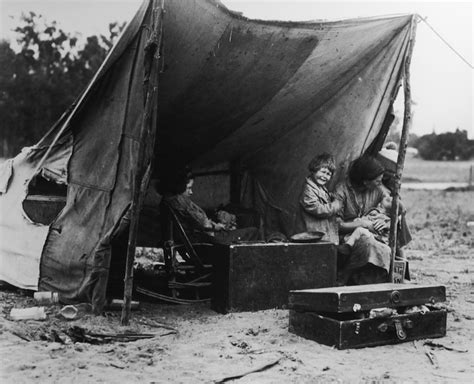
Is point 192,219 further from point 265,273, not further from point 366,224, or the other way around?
point 366,224

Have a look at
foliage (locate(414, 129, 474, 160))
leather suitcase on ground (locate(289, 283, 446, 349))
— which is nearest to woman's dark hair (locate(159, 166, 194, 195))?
leather suitcase on ground (locate(289, 283, 446, 349))

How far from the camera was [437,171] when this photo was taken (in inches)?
1177

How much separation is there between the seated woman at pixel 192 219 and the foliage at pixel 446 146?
1013 inches

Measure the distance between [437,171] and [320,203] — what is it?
2564 centimetres

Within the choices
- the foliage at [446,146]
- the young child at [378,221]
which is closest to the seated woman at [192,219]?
the young child at [378,221]

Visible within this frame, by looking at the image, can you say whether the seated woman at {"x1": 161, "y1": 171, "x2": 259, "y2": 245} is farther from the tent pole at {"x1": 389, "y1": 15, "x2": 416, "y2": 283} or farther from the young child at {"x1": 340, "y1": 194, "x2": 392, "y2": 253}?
the tent pole at {"x1": 389, "y1": 15, "x2": 416, "y2": 283}

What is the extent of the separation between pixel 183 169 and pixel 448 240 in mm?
6564

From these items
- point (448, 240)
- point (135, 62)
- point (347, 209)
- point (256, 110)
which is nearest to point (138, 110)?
point (135, 62)

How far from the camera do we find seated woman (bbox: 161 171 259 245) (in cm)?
569

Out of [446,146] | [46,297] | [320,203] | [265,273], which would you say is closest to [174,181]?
[320,203]

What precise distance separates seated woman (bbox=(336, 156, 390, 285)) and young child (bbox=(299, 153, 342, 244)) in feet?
0.42

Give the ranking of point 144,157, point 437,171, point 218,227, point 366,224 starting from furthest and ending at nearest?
1. point 437,171
2. point 218,227
3. point 366,224
4. point 144,157

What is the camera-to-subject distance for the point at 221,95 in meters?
5.50

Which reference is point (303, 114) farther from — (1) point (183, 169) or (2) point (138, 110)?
(2) point (138, 110)
